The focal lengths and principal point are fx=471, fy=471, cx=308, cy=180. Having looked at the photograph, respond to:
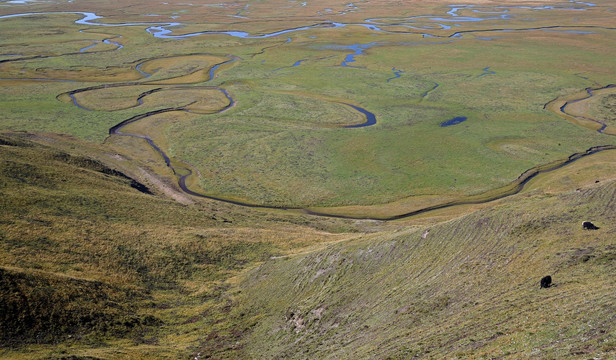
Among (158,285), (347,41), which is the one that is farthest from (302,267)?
(347,41)

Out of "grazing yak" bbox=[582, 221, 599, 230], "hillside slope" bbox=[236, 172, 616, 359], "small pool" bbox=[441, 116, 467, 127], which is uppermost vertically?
"grazing yak" bbox=[582, 221, 599, 230]

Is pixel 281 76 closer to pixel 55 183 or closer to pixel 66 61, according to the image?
pixel 66 61

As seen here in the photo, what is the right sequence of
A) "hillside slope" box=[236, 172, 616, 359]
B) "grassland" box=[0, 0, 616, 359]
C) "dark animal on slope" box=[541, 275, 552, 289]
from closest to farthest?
1. "hillside slope" box=[236, 172, 616, 359]
2. "dark animal on slope" box=[541, 275, 552, 289]
3. "grassland" box=[0, 0, 616, 359]

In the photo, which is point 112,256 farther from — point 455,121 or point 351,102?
point 351,102

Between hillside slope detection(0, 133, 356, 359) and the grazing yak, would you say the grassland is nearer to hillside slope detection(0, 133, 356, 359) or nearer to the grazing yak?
hillside slope detection(0, 133, 356, 359)

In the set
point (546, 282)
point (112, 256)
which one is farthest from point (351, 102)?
point (546, 282)

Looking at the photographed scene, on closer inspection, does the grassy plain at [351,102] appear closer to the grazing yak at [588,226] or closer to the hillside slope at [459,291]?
the hillside slope at [459,291]

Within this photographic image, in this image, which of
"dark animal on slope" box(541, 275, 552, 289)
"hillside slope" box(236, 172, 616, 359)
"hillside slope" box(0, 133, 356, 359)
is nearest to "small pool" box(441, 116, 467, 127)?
"hillside slope" box(0, 133, 356, 359)
